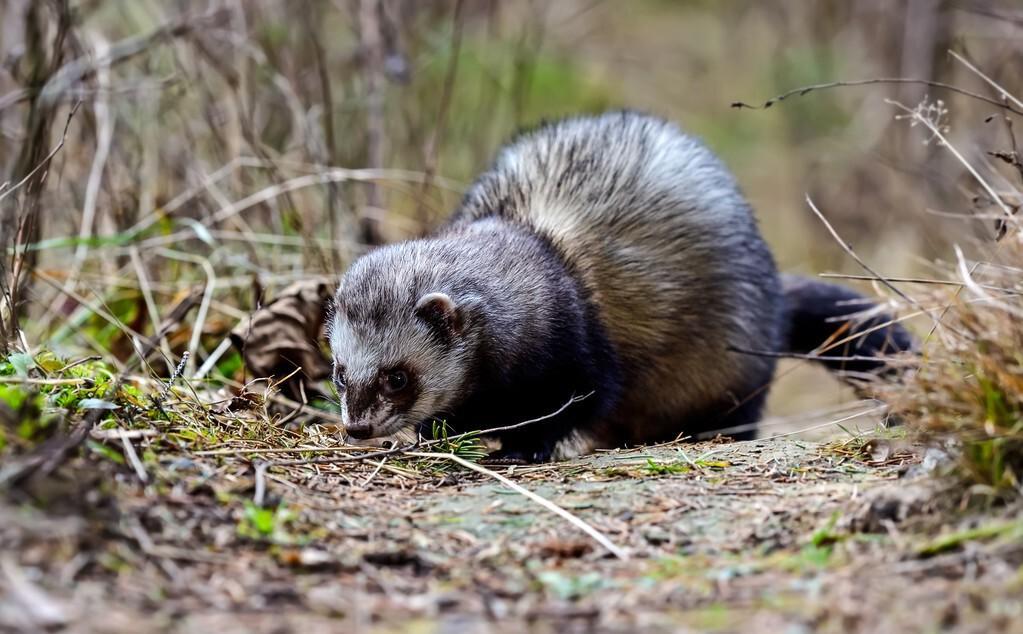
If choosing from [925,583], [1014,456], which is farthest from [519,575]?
[1014,456]

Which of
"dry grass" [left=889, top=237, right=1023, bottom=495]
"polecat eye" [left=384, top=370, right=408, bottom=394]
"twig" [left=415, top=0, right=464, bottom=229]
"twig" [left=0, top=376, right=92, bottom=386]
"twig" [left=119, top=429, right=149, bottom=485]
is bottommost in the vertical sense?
"polecat eye" [left=384, top=370, right=408, bottom=394]

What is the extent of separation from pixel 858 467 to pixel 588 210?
2.25m

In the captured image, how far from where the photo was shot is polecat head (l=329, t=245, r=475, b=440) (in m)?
4.92

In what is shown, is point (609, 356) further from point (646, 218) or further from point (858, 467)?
point (858, 467)

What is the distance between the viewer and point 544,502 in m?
3.88

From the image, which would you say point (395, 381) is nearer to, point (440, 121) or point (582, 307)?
point (582, 307)

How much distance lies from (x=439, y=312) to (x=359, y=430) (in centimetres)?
63

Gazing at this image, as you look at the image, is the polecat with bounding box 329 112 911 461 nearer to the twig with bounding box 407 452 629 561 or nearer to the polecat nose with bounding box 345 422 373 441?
the polecat nose with bounding box 345 422 373 441

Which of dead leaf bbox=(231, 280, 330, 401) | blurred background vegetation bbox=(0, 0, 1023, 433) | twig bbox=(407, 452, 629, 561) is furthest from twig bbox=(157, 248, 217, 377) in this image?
twig bbox=(407, 452, 629, 561)

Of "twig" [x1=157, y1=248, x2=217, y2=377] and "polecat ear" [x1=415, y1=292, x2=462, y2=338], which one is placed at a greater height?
"polecat ear" [x1=415, y1=292, x2=462, y2=338]

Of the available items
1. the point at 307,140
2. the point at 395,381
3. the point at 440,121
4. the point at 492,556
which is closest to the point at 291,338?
the point at 395,381

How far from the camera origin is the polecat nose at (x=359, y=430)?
483cm

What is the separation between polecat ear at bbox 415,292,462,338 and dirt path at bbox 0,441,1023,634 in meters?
0.99

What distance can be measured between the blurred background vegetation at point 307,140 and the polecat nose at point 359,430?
3.68ft
